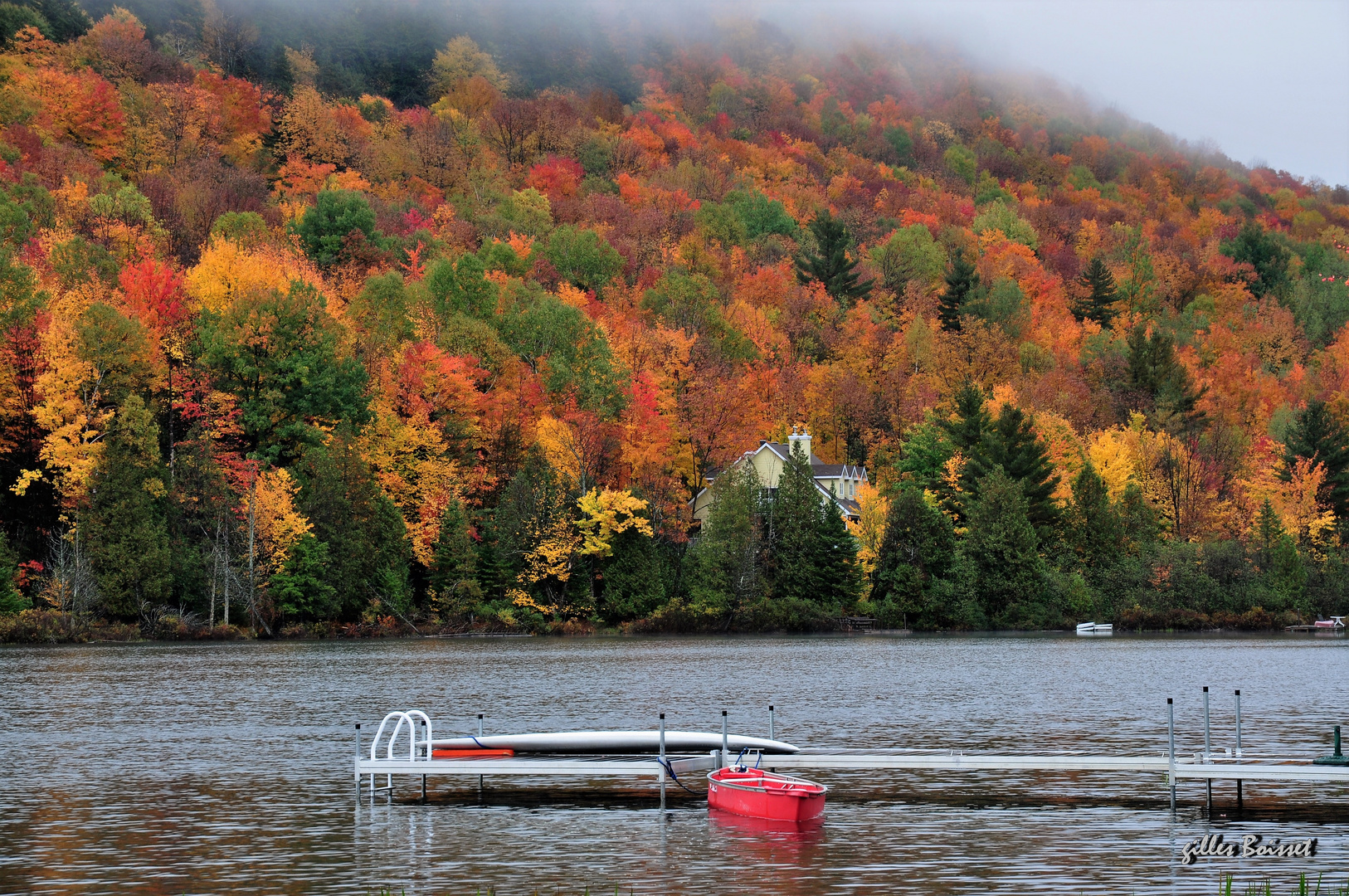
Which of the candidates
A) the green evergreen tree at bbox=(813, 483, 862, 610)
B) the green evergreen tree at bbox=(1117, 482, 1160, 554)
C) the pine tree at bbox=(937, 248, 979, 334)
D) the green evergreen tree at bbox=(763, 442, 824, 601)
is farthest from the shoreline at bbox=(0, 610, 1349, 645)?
the pine tree at bbox=(937, 248, 979, 334)

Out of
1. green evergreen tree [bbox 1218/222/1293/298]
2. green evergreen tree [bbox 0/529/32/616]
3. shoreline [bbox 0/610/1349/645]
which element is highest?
green evergreen tree [bbox 1218/222/1293/298]

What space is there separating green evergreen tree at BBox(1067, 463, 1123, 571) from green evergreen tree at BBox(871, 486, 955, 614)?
11945 millimetres

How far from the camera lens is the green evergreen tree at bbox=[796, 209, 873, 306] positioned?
469 ft

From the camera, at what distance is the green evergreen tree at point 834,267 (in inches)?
5625

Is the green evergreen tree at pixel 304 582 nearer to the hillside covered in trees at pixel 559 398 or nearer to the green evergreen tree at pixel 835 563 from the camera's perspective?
the hillside covered in trees at pixel 559 398

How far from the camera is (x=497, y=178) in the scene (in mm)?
157375

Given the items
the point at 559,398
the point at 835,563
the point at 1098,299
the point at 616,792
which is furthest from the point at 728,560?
the point at 1098,299

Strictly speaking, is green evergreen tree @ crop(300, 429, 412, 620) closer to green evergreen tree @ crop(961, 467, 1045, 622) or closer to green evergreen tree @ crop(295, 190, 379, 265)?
green evergreen tree @ crop(295, 190, 379, 265)

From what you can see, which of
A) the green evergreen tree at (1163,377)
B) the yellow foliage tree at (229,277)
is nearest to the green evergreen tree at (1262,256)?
the green evergreen tree at (1163,377)

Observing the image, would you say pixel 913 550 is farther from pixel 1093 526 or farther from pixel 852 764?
pixel 852 764

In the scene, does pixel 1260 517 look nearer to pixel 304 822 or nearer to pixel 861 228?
pixel 861 228

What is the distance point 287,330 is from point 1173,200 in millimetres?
145484

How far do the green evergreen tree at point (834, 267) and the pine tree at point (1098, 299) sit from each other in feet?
87.3

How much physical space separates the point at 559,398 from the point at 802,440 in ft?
62.3
